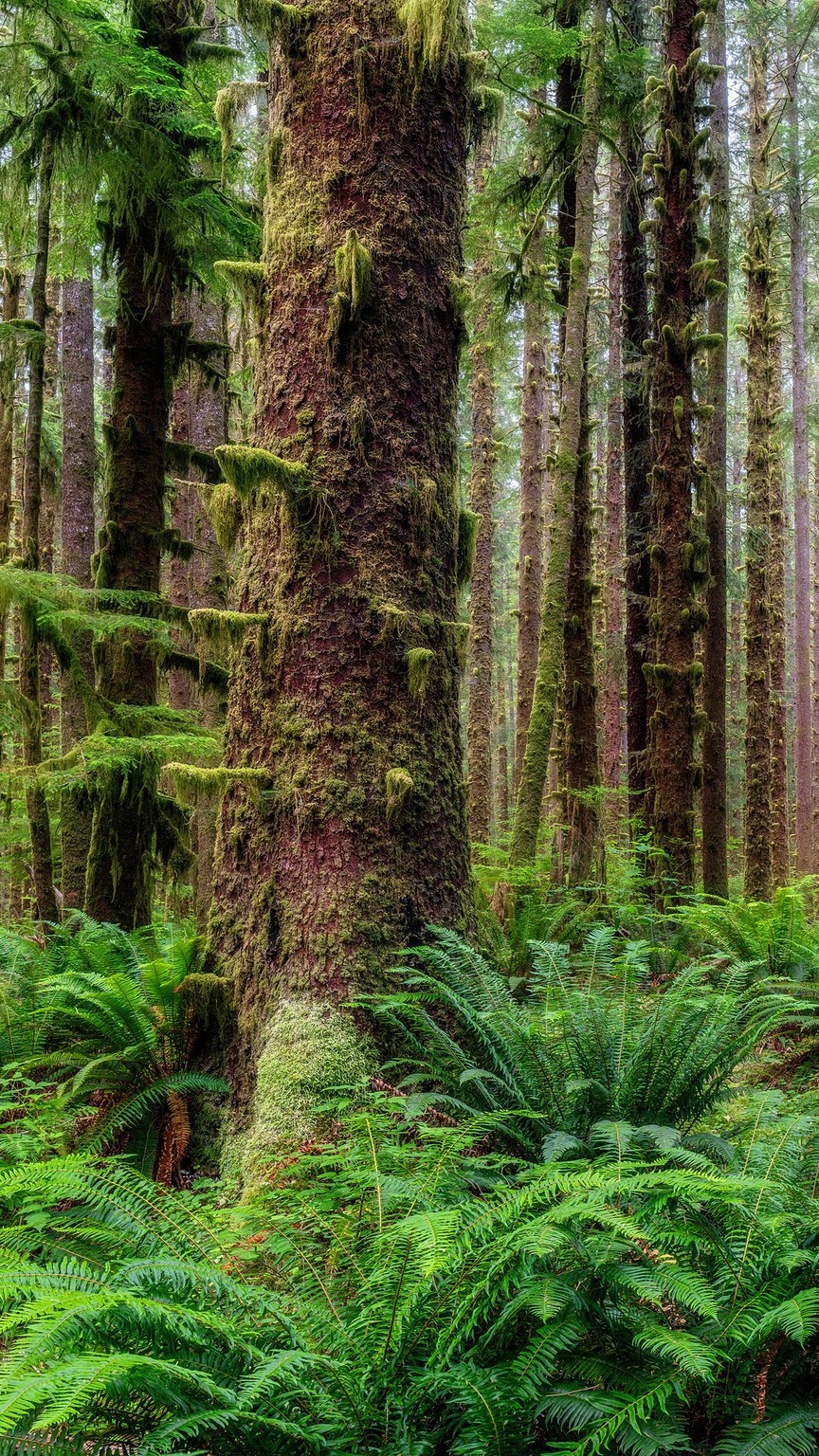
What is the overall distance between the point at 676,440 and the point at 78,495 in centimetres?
591

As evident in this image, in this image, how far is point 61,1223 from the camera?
2471 mm

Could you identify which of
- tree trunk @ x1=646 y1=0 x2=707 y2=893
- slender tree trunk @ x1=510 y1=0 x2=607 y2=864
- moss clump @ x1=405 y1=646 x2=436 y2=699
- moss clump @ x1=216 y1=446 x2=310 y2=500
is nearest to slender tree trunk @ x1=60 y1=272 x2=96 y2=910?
slender tree trunk @ x1=510 y1=0 x2=607 y2=864

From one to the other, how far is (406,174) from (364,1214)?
12.9 ft

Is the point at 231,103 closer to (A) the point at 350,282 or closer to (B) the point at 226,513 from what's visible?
(A) the point at 350,282

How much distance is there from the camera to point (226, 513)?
4008mm

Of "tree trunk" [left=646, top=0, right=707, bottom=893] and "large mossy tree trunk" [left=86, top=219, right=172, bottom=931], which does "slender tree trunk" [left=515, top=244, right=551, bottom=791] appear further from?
"large mossy tree trunk" [left=86, top=219, right=172, bottom=931]

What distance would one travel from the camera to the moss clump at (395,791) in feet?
11.8

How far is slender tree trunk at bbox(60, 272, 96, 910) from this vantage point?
7161mm

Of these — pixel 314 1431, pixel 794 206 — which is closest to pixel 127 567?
pixel 314 1431

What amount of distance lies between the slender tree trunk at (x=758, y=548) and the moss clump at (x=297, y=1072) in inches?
373

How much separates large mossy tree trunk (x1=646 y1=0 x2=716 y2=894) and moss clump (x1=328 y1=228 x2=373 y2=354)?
6088 mm

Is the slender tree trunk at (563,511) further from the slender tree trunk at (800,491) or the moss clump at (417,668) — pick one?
the slender tree trunk at (800,491)

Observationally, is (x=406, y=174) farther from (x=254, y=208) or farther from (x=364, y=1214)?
(x=364, y=1214)

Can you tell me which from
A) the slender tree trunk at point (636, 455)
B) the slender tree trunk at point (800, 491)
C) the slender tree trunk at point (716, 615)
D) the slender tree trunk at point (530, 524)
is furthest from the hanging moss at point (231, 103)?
the slender tree trunk at point (800, 491)
